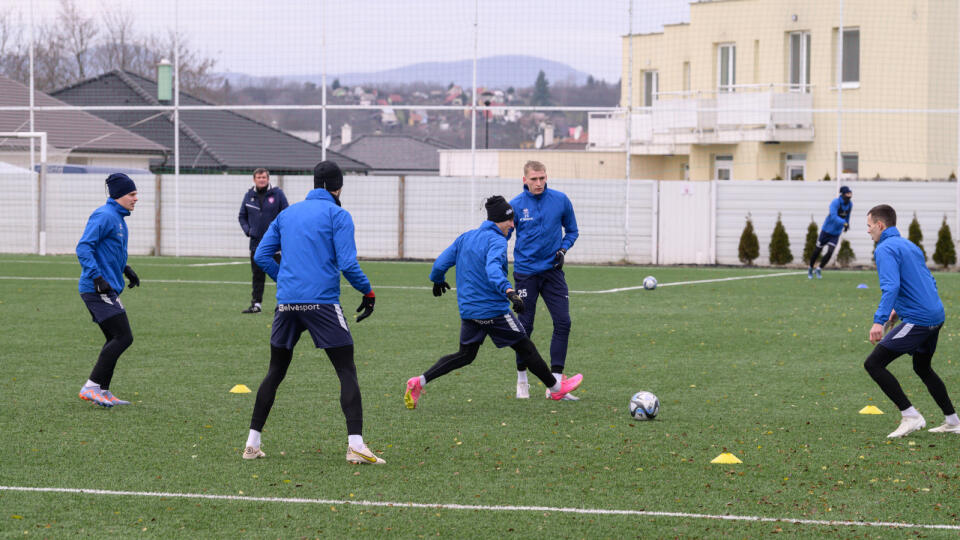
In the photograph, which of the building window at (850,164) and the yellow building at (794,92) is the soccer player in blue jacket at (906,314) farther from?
the building window at (850,164)

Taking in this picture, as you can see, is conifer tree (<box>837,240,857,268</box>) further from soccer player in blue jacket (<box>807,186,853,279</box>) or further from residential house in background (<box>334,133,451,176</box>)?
residential house in background (<box>334,133,451,176</box>)

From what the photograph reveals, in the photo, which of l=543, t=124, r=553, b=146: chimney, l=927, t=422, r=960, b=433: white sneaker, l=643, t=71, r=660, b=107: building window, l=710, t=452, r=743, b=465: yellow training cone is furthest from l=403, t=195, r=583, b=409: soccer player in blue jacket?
l=643, t=71, r=660, b=107: building window

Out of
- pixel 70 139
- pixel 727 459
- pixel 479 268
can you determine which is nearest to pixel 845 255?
pixel 479 268

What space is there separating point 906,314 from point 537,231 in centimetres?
329

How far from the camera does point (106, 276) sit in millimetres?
9562

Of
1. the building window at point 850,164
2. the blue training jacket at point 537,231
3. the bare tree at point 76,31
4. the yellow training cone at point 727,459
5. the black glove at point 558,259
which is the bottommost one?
the yellow training cone at point 727,459

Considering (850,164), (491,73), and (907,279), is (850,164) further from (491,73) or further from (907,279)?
(907,279)

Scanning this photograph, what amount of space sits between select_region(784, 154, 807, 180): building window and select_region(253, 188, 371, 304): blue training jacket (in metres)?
27.5

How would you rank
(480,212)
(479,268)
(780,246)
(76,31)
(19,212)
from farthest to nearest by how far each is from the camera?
(76,31) < (19,212) < (480,212) < (780,246) < (479,268)

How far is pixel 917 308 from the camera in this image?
8.18 metres

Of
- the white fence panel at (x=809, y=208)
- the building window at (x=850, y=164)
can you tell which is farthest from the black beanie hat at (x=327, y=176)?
the building window at (x=850, y=164)

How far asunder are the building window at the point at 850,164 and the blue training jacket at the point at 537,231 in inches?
853

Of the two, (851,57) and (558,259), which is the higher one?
(851,57)

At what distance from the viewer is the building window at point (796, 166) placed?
108ft
